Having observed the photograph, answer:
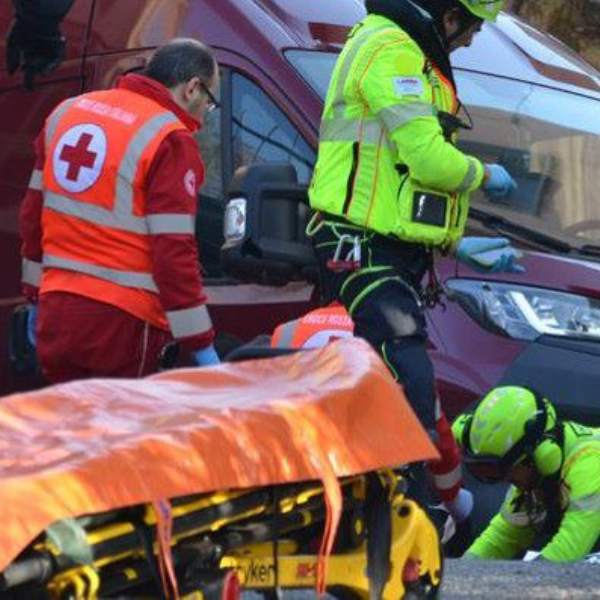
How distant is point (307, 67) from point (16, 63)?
1.16m

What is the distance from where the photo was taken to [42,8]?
7.21 metres

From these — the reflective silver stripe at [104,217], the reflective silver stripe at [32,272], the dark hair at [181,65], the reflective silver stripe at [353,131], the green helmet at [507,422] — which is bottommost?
the green helmet at [507,422]

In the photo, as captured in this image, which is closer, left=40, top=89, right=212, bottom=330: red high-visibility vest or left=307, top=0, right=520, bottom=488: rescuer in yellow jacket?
left=307, top=0, right=520, bottom=488: rescuer in yellow jacket

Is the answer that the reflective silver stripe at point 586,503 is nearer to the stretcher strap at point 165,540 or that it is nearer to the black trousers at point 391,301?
the black trousers at point 391,301

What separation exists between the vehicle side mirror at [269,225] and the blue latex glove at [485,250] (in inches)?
29.9

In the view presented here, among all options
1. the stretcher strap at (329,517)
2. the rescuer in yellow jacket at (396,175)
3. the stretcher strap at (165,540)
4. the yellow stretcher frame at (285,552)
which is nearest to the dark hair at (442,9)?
the rescuer in yellow jacket at (396,175)

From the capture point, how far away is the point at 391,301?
5852 millimetres

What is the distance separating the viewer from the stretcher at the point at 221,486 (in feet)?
10.4

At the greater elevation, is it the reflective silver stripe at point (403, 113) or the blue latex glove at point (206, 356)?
the reflective silver stripe at point (403, 113)

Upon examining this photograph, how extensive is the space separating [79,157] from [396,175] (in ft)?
3.17

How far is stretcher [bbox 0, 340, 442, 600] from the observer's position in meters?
3.16

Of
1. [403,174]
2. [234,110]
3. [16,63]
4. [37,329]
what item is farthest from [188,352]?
[16,63]

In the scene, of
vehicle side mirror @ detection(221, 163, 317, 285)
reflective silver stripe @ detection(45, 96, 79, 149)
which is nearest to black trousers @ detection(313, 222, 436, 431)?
vehicle side mirror @ detection(221, 163, 317, 285)

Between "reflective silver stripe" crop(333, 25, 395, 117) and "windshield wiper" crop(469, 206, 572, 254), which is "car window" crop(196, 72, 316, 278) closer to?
"windshield wiper" crop(469, 206, 572, 254)
